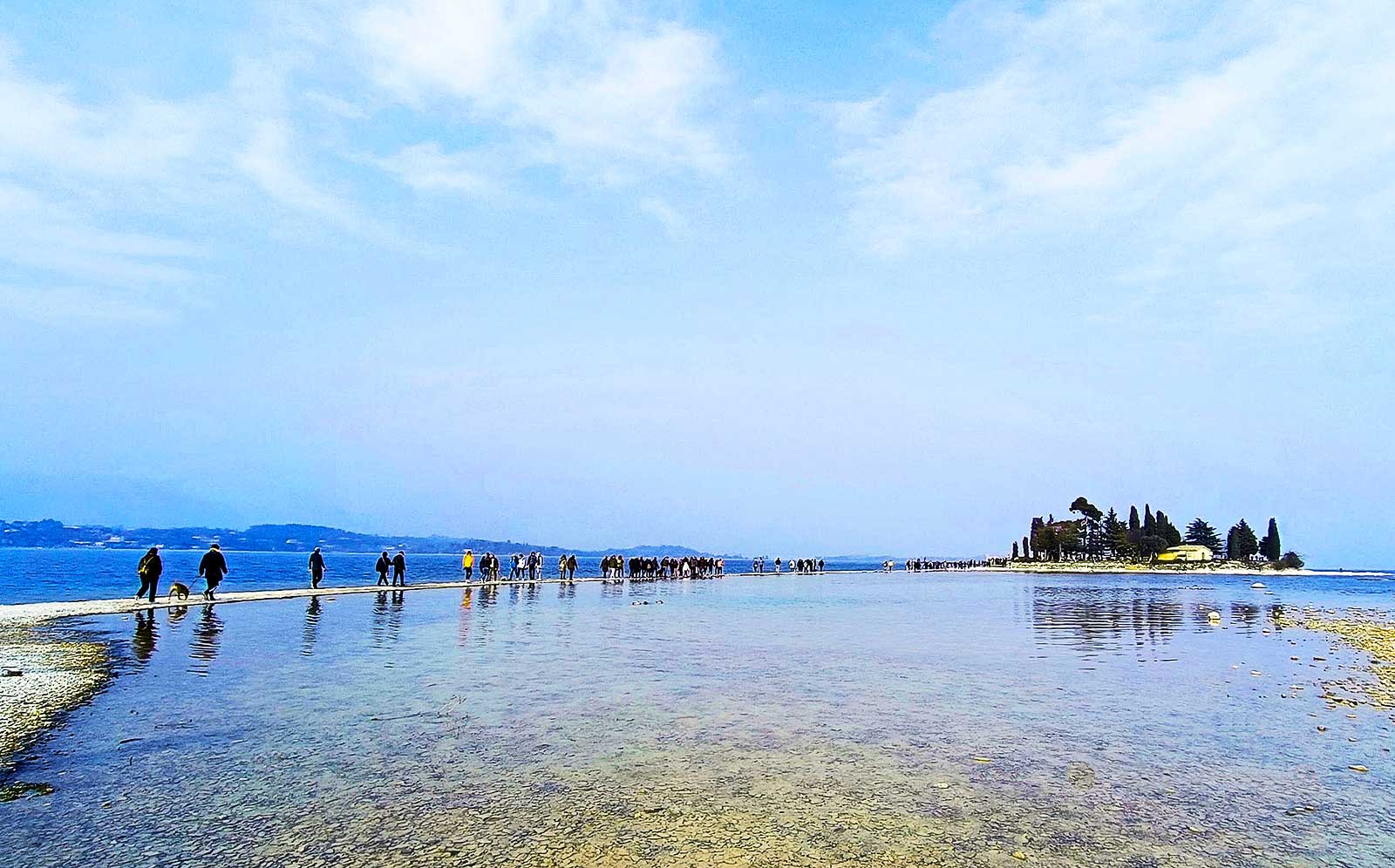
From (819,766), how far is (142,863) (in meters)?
6.63

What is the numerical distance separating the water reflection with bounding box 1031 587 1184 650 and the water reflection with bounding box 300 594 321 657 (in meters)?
19.6

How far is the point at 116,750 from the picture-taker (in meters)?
10.0

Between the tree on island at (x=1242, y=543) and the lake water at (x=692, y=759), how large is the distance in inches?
7248

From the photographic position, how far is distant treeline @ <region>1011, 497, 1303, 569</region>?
15612 cm

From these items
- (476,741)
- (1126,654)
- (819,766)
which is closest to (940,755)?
(819,766)

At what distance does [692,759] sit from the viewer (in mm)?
10070

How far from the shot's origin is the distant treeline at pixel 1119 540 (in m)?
156

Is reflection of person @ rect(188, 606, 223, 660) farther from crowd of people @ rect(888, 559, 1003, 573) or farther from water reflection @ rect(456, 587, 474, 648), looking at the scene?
crowd of people @ rect(888, 559, 1003, 573)

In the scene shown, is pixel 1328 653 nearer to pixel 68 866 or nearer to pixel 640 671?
pixel 640 671

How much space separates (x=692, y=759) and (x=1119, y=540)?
16389cm

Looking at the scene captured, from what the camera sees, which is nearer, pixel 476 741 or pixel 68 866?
pixel 68 866

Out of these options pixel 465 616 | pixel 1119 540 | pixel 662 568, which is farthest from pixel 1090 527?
pixel 465 616

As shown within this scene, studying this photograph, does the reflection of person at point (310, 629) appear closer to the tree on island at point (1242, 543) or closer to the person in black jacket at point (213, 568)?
the person in black jacket at point (213, 568)

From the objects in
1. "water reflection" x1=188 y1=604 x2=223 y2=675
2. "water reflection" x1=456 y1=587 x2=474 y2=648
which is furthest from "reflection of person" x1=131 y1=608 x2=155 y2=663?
"water reflection" x1=456 y1=587 x2=474 y2=648
